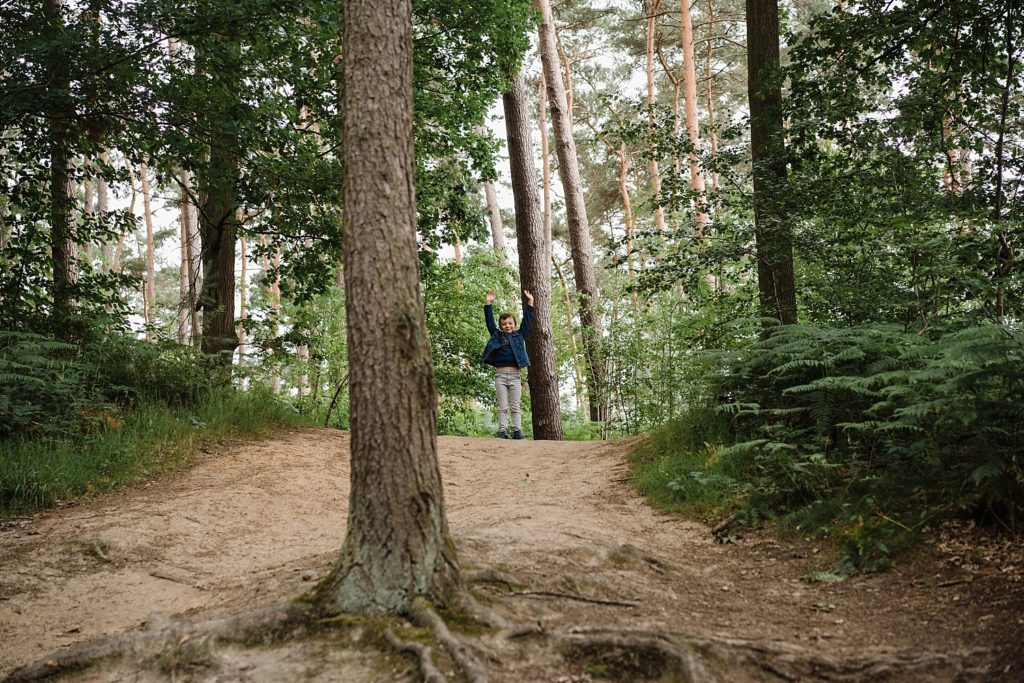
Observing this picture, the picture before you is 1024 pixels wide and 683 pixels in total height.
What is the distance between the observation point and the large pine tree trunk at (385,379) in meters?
3.68

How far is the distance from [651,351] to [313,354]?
6.34m

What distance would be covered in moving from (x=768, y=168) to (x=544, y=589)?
5.81m

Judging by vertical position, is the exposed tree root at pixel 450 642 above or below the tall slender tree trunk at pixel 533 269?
below

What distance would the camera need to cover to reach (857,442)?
586 centimetres

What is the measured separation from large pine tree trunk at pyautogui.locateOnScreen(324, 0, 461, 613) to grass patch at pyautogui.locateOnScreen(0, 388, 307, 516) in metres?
4.99

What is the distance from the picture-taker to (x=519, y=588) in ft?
13.5

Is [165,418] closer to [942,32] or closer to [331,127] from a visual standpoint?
[331,127]

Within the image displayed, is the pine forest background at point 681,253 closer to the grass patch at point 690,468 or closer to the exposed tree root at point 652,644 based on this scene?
the grass patch at point 690,468

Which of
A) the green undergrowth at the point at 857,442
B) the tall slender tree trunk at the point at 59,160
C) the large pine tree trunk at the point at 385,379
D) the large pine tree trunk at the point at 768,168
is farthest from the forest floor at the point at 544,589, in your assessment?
the tall slender tree trunk at the point at 59,160

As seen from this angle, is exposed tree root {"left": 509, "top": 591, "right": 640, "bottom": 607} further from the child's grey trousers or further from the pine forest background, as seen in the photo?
the child's grey trousers

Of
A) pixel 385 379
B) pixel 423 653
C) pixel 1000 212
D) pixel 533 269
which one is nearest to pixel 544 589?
pixel 423 653

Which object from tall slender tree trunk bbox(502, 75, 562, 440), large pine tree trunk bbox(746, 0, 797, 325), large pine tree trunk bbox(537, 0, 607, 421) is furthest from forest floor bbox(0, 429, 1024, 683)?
large pine tree trunk bbox(537, 0, 607, 421)

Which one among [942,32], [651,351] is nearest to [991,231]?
[942,32]

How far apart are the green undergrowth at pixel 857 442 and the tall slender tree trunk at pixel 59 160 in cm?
862
